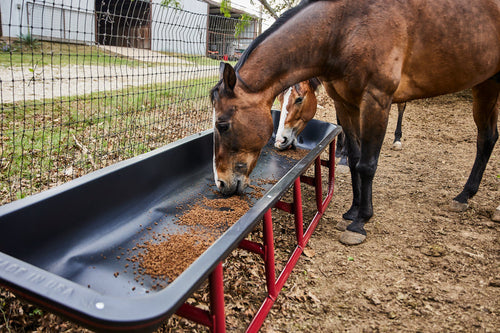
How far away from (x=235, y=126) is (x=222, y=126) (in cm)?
8

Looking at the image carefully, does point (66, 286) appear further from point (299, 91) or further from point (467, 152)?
point (467, 152)

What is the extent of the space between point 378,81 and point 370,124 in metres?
0.29

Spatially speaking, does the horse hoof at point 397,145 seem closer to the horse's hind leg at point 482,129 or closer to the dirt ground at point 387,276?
the dirt ground at point 387,276

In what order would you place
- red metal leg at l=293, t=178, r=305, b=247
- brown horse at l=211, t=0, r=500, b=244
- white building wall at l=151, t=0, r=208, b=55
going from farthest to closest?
white building wall at l=151, t=0, r=208, b=55
red metal leg at l=293, t=178, r=305, b=247
brown horse at l=211, t=0, r=500, b=244

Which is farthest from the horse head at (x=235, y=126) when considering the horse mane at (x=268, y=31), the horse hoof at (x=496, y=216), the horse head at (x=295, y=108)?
the horse hoof at (x=496, y=216)

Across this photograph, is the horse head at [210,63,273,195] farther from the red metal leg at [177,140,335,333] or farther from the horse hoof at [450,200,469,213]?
the horse hoof at [450,200,469,213]

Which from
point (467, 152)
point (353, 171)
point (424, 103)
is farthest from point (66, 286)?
point (424, 103)

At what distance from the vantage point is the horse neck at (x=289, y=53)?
213cm

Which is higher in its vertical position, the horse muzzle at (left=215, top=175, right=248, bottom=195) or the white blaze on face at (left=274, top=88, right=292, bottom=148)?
the white blaze on face at (left=274, top=88, right=292, bottom=148)

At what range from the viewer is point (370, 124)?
2.33 m

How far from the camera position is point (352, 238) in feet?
8.55

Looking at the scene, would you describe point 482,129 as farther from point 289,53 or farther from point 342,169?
point 289,53

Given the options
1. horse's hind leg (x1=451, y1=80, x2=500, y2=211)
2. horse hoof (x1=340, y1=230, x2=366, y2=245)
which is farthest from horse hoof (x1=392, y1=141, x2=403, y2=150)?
horse hoof (x1=340, y1=230, x2=366, y2=245)

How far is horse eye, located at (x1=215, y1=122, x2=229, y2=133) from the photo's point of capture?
2.07 m
